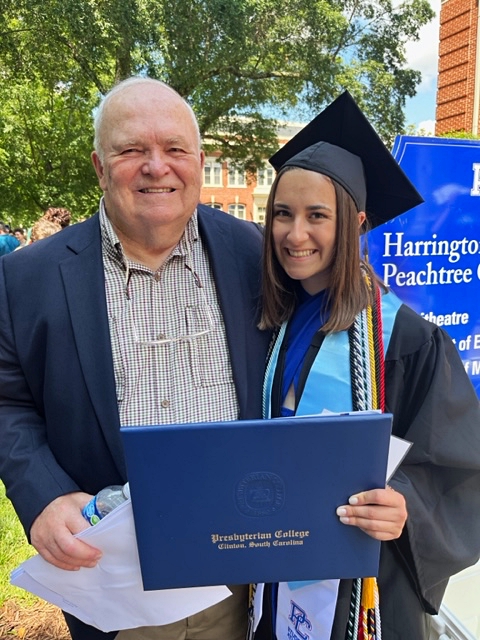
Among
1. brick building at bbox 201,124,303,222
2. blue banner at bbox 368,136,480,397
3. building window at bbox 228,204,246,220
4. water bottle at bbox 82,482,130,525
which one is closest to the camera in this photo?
water bottle at bbox 82,482,130,525

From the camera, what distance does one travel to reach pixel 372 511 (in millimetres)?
1186

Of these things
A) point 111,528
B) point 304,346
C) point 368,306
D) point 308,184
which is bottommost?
point 111,528

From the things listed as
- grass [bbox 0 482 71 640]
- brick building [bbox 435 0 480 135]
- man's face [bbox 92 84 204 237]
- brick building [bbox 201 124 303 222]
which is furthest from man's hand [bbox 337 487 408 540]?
brick building [bbox 201 124 303 222]

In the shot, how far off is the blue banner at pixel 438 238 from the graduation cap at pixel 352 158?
0.69 m

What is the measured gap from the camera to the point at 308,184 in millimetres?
1587

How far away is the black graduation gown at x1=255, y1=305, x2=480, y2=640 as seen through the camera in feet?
4.73

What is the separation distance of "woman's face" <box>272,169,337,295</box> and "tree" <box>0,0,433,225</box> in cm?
991

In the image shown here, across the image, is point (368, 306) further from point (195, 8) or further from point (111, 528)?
point (195, 8)

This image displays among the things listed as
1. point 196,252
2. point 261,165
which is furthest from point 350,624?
point 261,165

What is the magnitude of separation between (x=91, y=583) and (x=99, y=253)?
0.98 m

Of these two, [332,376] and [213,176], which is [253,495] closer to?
[332,376]

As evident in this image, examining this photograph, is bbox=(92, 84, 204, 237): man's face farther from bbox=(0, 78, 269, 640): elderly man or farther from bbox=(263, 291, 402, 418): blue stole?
bbox=(263, 291, 402, 418): blue stole

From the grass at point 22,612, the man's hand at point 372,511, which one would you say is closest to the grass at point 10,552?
the grass at point 22,612

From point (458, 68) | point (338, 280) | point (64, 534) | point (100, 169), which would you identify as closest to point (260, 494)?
point (64, 534)
